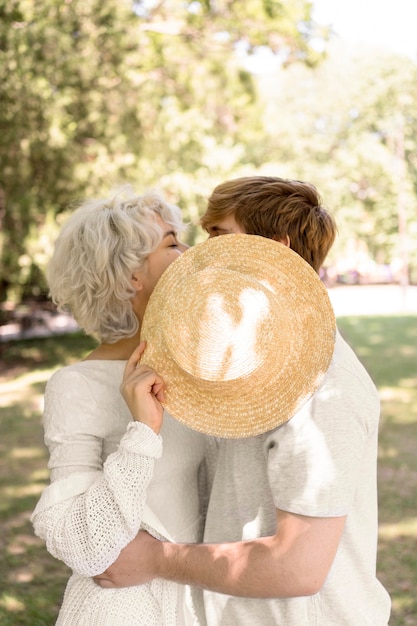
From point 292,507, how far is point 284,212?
0.81 meters

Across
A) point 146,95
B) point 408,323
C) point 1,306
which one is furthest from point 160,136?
point 408,323

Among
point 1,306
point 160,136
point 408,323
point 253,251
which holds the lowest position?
point 408,323

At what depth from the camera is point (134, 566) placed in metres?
1.99

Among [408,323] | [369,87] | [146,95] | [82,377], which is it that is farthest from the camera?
[369,87]

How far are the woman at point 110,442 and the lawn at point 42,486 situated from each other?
9.93 ft

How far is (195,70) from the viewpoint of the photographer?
15250mm

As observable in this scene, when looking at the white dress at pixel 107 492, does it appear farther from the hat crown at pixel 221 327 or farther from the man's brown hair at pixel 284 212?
the man's brown hair at pixel 284 212

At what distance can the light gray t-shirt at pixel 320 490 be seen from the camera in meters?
1.70

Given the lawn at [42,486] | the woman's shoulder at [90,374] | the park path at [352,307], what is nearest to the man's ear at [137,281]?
the woman's shoulder at [90,374]

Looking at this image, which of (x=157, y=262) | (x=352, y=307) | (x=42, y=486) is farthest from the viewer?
(x=352, y=307)

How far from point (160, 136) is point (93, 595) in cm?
1343

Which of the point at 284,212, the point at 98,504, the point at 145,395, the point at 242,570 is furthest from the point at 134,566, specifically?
the point at 284,212

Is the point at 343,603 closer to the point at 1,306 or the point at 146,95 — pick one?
the point at 146,95

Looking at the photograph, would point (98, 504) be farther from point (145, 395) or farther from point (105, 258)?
point (105, 258)
